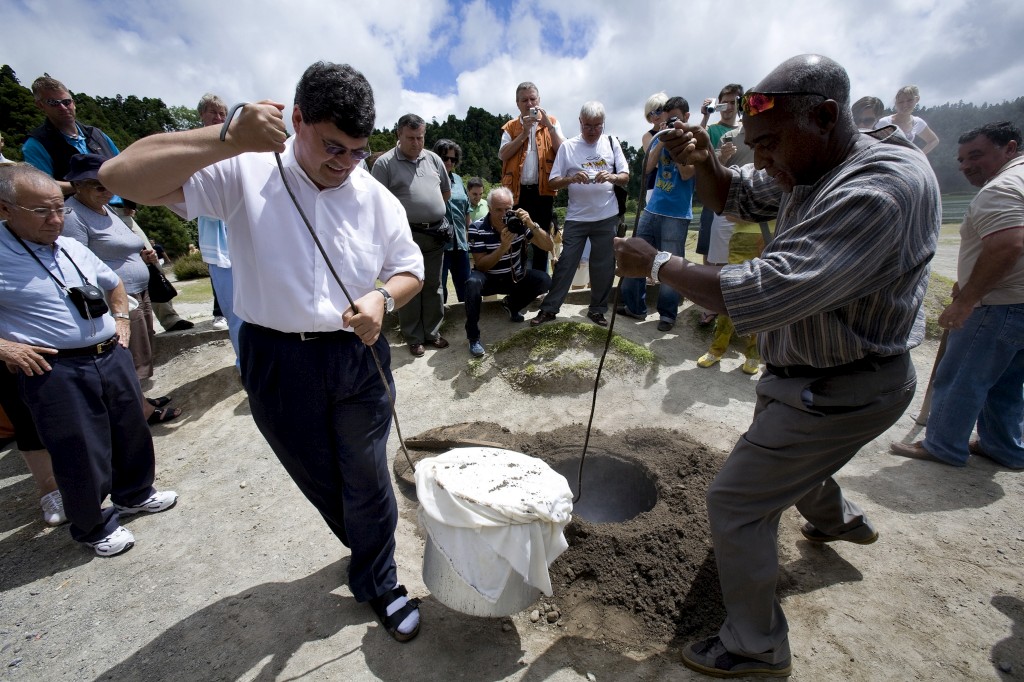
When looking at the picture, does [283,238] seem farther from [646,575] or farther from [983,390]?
[983,390]

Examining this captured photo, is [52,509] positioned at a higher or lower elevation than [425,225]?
lower

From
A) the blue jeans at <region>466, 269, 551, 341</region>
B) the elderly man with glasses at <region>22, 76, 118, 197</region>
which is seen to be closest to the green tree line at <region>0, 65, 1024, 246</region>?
the blue jeans at <region>466, 269, 551, 341</region>

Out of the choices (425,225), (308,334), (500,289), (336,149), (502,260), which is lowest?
(500,289)

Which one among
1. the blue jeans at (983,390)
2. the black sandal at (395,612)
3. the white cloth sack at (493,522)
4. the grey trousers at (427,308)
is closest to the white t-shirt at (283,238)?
the white cloth sack at (493,522)

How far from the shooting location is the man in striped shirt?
1.62 meters

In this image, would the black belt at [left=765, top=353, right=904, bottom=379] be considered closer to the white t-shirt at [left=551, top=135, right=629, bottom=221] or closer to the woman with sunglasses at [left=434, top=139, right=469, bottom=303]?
the white t-shirt at [left=551, top=135, right=629, bottom=221]

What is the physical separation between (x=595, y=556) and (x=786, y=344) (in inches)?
59.7

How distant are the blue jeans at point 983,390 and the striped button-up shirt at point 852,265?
2.21 metres

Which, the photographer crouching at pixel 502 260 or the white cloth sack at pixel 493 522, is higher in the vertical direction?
the photographer crouching at pixel 502 260

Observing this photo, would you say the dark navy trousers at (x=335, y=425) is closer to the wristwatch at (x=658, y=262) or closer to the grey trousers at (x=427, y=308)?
the wristwatch at (x=658, y=262)

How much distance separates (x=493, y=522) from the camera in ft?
6.39

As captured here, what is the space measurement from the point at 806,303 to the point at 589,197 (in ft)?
14.0

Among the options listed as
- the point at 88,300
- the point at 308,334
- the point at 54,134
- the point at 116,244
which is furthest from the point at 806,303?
the point at 54,134

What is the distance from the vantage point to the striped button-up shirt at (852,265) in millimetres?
1595
